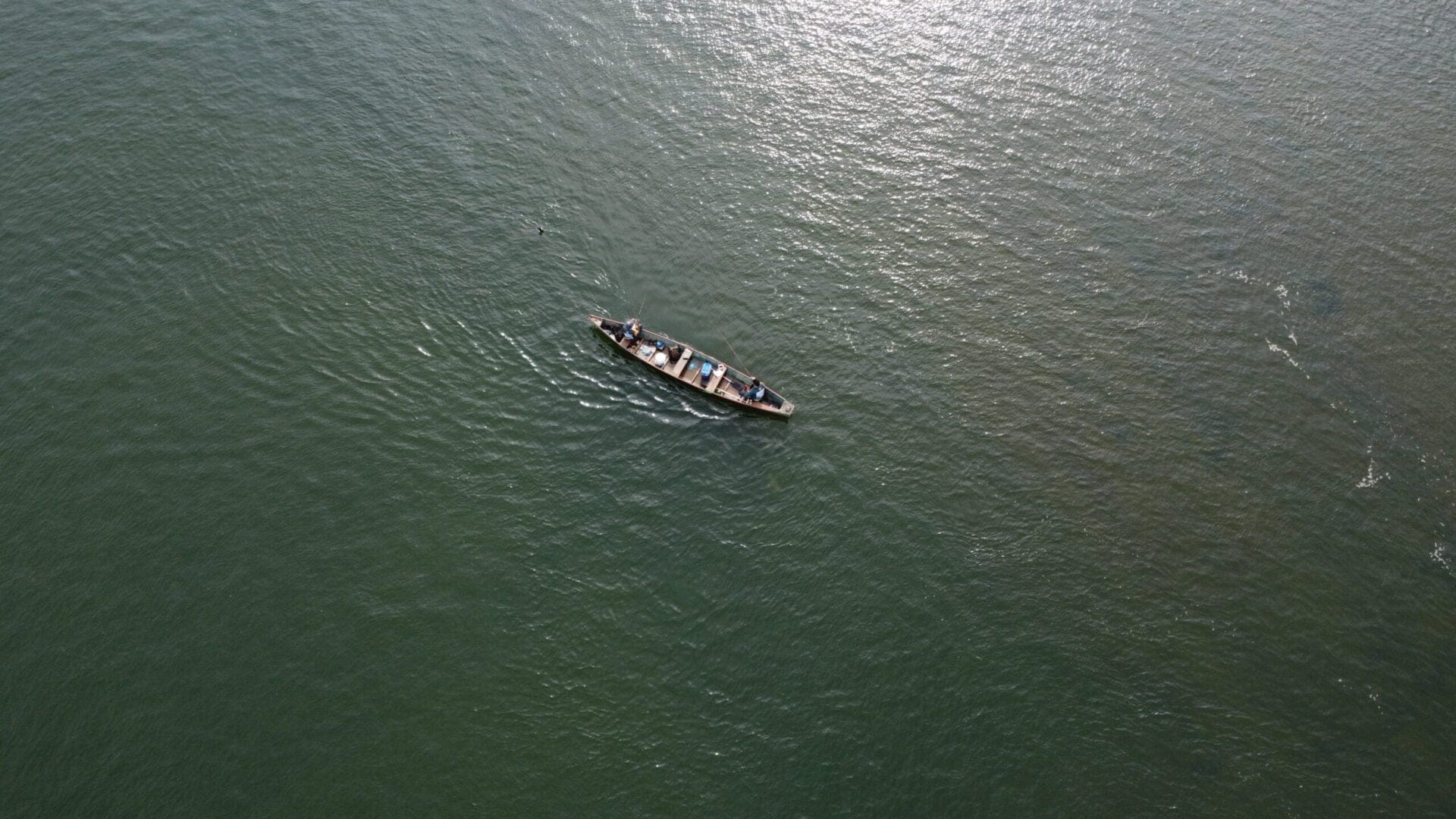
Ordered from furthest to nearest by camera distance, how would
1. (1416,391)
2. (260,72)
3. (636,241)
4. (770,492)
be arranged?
(260,72), (636,241), (1416,391), (770,492)

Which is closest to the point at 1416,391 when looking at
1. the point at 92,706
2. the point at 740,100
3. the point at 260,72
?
the point at 740,100

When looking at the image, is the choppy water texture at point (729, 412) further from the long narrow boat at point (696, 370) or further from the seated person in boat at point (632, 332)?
the seated person in boat at point (632, 332)

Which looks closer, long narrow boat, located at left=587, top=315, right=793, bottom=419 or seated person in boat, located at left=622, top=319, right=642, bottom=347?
long narrow boat, located at left=587, top=315, right=793, bottom=419

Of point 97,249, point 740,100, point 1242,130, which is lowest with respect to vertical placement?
point 97,249

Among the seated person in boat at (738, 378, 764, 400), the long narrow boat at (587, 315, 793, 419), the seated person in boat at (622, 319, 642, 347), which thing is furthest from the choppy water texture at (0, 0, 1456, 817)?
the seated person in boat at (622, 319, 642, 347)

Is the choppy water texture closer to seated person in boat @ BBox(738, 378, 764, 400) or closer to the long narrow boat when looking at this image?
the long narrow boat

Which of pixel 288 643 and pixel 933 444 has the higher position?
pixel 933 444

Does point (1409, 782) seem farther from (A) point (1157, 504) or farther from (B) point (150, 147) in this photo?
(B) point (150, 147)
